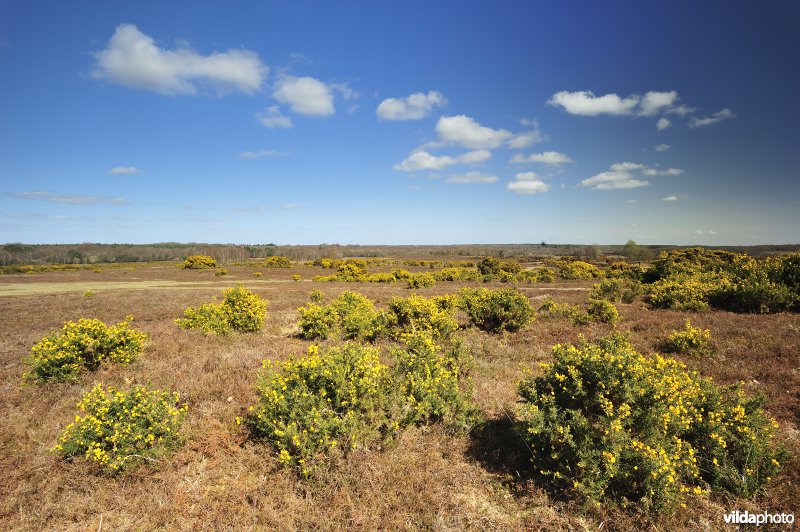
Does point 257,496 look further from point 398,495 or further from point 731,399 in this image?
point 731,399

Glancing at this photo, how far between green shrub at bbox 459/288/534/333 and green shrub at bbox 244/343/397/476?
8.85m

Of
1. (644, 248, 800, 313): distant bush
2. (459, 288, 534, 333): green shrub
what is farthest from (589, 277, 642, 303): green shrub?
(459, 288, 534, 333): green shrub

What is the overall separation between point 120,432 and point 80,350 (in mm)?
5407

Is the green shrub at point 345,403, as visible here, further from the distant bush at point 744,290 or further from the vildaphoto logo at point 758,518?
the distant bush at point 744,290

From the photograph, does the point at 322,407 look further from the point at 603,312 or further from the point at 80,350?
the point at 603,312

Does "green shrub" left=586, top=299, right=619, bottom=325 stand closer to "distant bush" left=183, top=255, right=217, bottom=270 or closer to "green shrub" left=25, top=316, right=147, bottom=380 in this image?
"green shrub" left=25, top=316, right=147, bottom=380

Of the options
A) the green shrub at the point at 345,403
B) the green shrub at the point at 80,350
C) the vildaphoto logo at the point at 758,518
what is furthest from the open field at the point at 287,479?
the green shrub at the point at 80,350

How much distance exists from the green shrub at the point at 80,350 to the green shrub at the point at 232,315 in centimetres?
398

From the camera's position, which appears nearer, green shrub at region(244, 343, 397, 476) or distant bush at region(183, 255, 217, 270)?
green shrub at region(244, 343, 397, 476)

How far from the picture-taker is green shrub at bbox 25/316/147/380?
7.91 meters

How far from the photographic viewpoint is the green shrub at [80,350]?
25.9 ft

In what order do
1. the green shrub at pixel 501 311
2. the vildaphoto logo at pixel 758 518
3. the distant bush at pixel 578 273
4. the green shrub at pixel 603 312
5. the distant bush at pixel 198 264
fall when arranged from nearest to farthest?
the vildaphoto logo at pixel 758 518 < the green shrub at pixel 501 311 < the green shrub at pixel 603 312 < the distant bush at pixel 578 273 < the distant bush at pixel 198 264

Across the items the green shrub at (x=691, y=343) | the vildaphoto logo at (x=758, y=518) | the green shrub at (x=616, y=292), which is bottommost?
the vildaphoto logo at (x=758, y=518)

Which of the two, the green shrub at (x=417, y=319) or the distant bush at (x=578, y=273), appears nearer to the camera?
the green shrub at (x=417, y=319)
